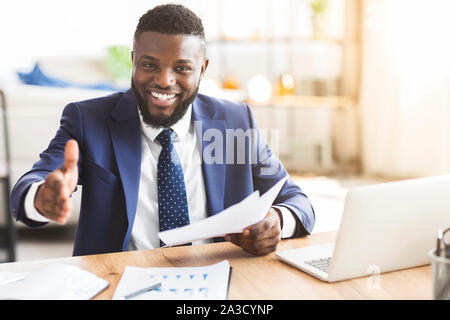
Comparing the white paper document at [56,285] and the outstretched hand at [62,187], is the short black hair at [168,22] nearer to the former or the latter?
the outstretched hand at [62,187]

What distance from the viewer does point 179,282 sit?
848 mm

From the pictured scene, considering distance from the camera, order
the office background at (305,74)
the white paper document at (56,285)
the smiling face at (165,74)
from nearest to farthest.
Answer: the white paper document at (56,285)
the smiling face at (165,74)
the office background at (305,74)

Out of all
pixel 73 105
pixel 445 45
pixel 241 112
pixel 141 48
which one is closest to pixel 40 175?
pixel 73 105

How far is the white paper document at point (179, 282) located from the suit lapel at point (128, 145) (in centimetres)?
29

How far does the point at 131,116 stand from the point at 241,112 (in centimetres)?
30

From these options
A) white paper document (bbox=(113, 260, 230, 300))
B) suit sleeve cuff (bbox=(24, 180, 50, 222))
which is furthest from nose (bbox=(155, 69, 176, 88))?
white paper document (bbox=(113, 260, 230, 300))

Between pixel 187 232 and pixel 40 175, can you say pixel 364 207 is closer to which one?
pixel 187 232

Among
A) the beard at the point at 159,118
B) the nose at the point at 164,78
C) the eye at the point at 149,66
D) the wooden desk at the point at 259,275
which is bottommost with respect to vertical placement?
the wooden desk at the point at 259,275

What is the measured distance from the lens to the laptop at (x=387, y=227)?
32.4 inches

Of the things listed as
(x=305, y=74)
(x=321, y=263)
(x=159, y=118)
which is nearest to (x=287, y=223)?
(x=321, y=263)

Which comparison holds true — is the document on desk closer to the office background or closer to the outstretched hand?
the outstretched hand

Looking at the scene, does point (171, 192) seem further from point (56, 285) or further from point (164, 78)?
point (56, 285)

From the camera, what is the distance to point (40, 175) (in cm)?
110

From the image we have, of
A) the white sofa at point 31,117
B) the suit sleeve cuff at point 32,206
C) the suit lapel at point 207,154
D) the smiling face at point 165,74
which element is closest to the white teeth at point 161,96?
the smiling face at point 165,74
